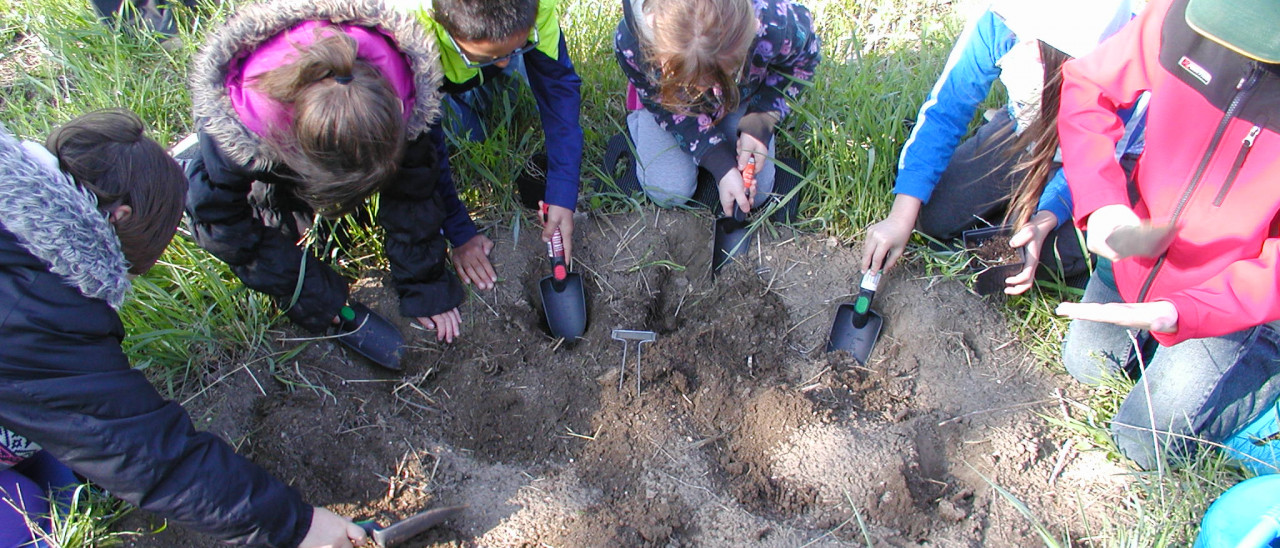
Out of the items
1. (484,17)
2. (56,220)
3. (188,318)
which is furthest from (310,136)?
(188,318)

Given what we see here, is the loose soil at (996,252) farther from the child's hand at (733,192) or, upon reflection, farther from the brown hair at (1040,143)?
the child's hand at (733,192)

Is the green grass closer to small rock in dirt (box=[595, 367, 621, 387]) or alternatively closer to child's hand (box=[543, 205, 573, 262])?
child's hand (box=[543, 205, 573, 262])

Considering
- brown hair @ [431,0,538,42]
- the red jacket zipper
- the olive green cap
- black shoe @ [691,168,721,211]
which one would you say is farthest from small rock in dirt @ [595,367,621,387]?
the olive green cap

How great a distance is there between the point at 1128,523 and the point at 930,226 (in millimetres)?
911

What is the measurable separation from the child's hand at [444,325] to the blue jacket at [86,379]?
65 centimetres

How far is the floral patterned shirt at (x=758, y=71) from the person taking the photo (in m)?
2.10

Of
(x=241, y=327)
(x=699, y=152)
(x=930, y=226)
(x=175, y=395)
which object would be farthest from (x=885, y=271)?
(x=175, y=395)

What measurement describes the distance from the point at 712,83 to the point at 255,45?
40.8 inches

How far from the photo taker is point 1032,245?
2023 mm

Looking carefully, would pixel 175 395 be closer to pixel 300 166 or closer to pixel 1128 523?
pixel 300 166

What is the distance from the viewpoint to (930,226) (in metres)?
2.25

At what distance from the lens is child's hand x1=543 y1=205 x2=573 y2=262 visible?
212 cm

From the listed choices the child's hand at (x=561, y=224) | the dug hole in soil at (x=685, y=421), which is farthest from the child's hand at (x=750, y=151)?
the child's hand at (x=561, y=224)

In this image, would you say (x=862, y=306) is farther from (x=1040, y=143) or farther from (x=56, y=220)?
(x=56, y=220)
